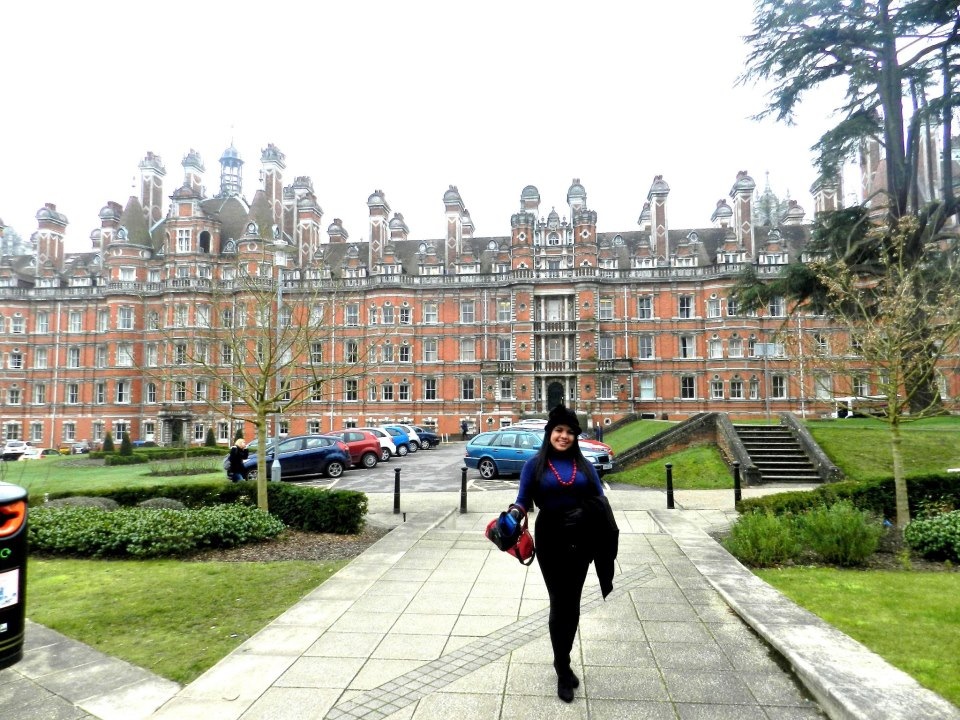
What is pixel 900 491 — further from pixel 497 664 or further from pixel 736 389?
pixel 736 389

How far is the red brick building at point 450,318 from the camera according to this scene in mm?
46219

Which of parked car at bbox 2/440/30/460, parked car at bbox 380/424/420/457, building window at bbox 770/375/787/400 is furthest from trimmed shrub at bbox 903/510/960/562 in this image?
parked car at bbox 2/440/30/460

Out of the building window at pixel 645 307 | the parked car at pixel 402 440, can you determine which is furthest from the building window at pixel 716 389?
the parked car at pixel 402 440

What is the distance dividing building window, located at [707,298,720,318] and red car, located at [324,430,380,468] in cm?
3256

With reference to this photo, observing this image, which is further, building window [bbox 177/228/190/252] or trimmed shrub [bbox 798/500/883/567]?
building window [bbox 177/228/190/252]

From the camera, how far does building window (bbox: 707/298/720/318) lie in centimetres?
4612

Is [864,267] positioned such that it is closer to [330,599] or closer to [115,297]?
[330,599]

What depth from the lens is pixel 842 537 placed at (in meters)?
8.19

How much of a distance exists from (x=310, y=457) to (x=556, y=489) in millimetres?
17327

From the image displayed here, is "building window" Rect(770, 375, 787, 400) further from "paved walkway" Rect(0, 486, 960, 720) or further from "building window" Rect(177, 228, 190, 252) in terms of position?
"building window" Rect(177, 228, 190, 252)

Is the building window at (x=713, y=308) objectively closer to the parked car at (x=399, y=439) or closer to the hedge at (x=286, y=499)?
the parked car at (x=399, y=439)

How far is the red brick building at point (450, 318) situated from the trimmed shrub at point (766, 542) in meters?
36.2

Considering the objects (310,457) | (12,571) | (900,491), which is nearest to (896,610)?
(900,491)

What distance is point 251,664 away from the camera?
4.87 metres
